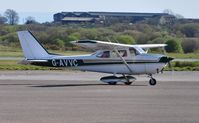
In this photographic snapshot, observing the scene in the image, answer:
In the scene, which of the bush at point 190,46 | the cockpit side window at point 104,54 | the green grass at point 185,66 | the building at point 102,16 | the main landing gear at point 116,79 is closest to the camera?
the main landing gear at point 116,79

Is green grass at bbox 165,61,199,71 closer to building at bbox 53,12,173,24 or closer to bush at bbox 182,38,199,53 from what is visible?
bush at bbox 182,38,199,53

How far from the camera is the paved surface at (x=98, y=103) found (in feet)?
50.1

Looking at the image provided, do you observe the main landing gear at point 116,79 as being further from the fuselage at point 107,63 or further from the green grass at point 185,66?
the green grass at point 185,66

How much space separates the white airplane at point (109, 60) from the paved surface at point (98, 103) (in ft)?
2.93

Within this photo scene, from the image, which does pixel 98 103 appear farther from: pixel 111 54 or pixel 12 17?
pixel 12 17

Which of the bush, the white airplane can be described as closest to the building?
the bush

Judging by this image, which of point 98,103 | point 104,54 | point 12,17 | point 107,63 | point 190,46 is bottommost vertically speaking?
point 12,17

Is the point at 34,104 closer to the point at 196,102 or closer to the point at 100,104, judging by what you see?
the point at 100,104

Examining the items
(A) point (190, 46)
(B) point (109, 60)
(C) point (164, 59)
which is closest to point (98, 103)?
(C) point (164, 59)

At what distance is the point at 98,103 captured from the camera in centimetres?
1886

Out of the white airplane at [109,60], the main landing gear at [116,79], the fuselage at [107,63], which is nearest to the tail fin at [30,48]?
the white airplane at [109,60]

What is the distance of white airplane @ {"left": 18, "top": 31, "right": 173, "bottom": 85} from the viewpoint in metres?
28.5

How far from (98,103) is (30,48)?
10.9 metres

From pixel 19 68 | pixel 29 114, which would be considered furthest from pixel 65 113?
pixel 19 68
